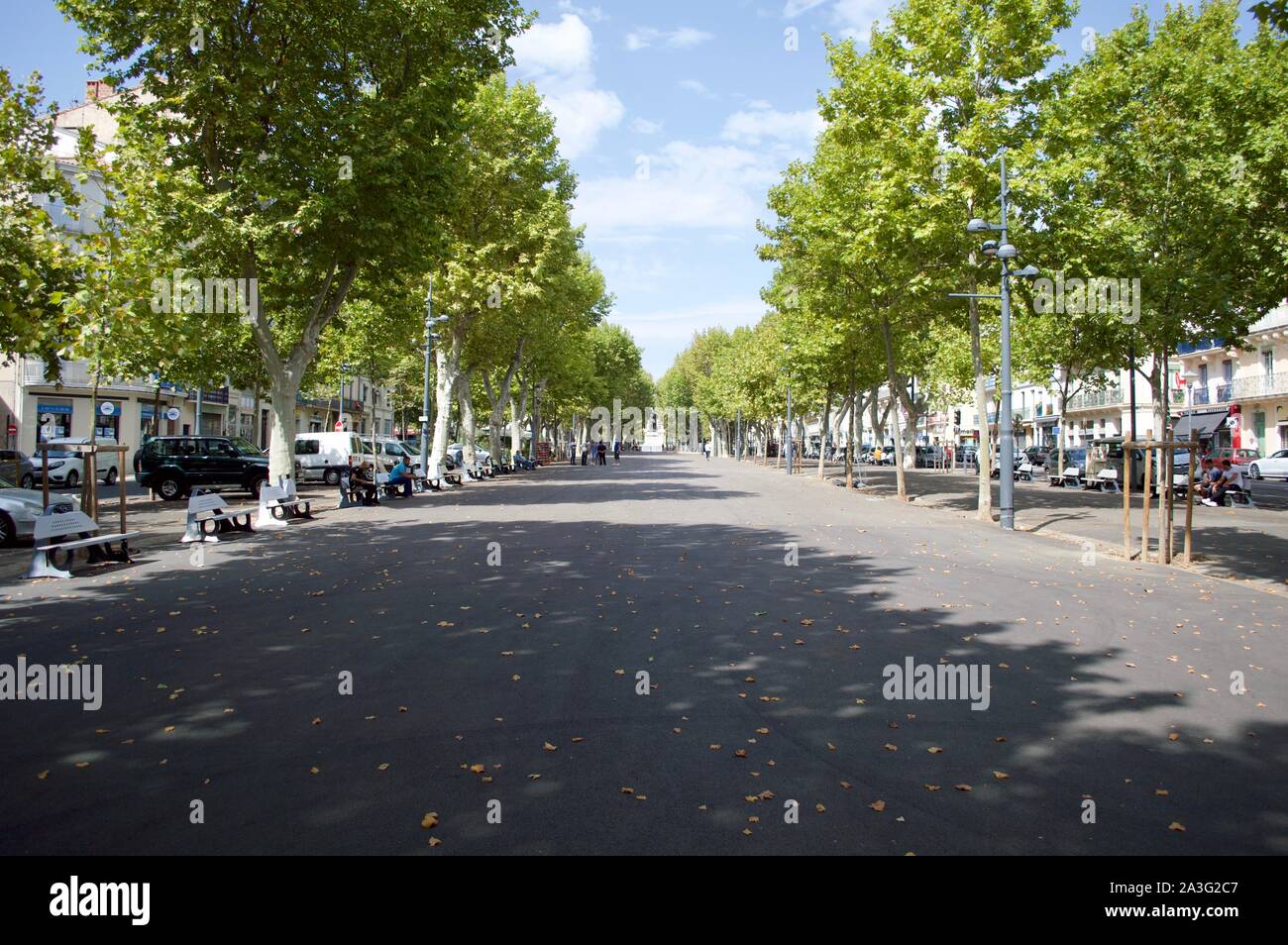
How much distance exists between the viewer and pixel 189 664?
22.4 feet

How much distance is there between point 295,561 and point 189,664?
6286 mm

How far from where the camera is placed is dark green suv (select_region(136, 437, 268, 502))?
26.1 metres

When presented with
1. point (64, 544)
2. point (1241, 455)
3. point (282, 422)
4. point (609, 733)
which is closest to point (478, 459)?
point (282, 422)

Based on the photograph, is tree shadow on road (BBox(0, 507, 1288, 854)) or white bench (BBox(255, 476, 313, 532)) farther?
white bench (BBox(255, 476, 313, 532))

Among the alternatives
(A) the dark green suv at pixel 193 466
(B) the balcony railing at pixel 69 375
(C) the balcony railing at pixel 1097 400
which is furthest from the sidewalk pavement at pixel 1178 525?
(B) the balcony railing at pixel 69 375

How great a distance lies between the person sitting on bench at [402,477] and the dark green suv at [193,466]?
364 centimetres

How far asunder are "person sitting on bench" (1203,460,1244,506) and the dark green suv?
27.8 meters

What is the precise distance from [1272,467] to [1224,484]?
21.3 m

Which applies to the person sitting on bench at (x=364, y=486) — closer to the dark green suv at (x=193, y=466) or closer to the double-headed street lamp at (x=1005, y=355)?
the dark green suv at (x=193, y=466)

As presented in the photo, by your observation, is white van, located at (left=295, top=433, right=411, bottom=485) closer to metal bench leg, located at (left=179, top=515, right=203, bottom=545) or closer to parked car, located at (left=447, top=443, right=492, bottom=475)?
parked car, located at (left=447, top=443, right=492, bottom=475)

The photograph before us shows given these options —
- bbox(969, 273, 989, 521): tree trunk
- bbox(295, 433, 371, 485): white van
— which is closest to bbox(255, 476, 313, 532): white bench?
bbox(295, 433, 371, 485): white van

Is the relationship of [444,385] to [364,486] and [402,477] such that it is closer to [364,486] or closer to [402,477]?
[402,477]

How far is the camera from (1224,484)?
1064 inches
